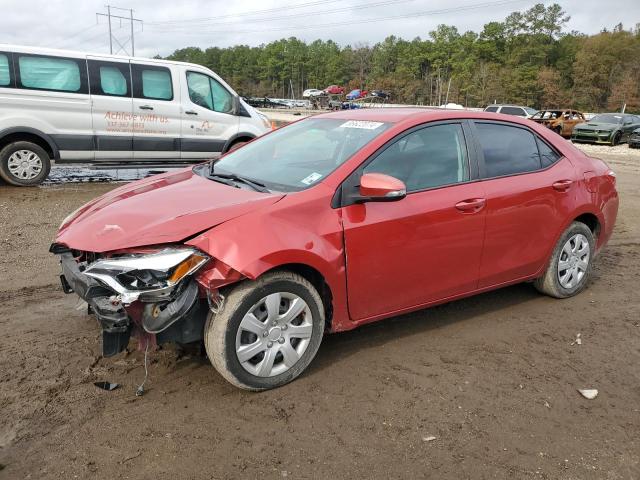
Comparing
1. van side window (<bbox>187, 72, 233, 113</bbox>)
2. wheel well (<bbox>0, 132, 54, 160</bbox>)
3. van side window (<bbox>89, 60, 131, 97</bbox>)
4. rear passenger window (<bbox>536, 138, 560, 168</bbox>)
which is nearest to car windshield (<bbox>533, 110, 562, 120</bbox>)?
van side window (<bbox>187, 72, 233, 113</bbox>)

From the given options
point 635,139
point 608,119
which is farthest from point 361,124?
point 608,119

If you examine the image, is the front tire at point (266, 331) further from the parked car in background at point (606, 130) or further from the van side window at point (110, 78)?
the parked car in background at point (606, 130)

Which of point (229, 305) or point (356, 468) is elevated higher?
point (229, 305)

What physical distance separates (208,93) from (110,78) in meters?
1.69

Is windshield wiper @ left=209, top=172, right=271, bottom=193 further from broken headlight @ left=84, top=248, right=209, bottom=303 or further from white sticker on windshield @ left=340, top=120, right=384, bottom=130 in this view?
white sticker on windshield @ left=340, top=120, right=384, bottom=130

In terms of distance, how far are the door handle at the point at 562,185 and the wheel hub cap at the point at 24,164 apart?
7.69 meters

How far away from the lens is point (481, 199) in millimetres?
3900

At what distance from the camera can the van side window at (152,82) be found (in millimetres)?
9320

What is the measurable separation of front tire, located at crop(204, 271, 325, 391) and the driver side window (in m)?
0.93

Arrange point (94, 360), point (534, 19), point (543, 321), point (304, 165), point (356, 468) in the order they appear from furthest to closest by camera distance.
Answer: point (534, 19) < point (543, 321) < point (304, 165) < point (94, 360) < point (356, 468)

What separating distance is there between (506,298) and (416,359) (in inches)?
61.4

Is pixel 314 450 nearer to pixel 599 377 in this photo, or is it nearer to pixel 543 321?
pixel 599 377

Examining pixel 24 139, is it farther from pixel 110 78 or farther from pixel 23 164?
pixel 110 78

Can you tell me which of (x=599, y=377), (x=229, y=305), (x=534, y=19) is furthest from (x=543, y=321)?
(x=534, y=19)
